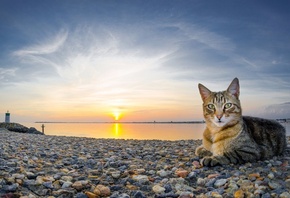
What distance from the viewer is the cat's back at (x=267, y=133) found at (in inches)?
272

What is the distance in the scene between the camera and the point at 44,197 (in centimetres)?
426

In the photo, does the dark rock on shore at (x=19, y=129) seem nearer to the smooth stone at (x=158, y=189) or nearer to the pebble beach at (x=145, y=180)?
the pebble beach at (x=145, y=180)

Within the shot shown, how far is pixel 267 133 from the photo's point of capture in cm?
716

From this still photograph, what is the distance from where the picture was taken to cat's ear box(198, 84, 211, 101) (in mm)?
6660

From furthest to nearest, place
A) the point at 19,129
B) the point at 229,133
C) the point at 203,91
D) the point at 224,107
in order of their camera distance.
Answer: the point at 19,129 → the point at 203,91 → the point at 229,133 → the point at 224,107

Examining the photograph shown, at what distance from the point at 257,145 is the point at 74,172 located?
457cm

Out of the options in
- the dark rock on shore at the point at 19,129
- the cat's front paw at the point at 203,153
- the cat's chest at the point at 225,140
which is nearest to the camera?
the cat's chest at the point at 225,140

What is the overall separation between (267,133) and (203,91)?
2229 millimetres

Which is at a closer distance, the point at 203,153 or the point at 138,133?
the point at 203,153

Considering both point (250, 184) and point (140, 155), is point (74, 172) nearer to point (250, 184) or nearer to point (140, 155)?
point (140, 155)

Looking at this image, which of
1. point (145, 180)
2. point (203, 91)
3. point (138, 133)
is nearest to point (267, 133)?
point (203, 91)

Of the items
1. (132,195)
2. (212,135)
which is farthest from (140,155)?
(132,195)

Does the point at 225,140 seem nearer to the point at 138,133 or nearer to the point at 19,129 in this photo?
the point at 19,129

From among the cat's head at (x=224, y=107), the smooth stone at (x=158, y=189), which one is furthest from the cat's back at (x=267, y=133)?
the smooth stone at (x=158, y=189)
